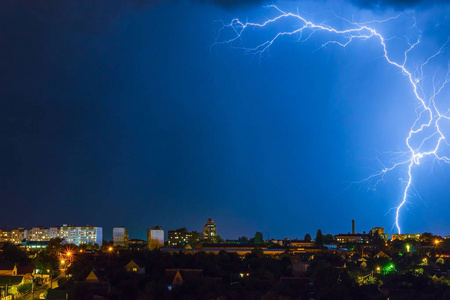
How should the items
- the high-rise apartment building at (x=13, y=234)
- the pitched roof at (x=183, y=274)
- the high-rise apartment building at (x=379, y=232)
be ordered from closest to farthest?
1. the pitched roof at (x=183, y=274)
2. the high-rise apartment building at (x=379, y=232)
3. the high-rise apartment building at (x=13, y=234)

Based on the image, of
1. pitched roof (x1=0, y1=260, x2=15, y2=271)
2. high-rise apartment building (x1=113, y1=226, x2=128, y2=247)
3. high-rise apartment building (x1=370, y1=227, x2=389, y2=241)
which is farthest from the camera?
high-rise apartment building (x1=370, y1=227, x2=389, y2=241)

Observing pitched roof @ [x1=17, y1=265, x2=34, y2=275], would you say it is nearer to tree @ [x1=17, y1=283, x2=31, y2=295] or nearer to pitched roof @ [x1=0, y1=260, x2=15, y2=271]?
pitched roof @ [x1=0, y1=260, x2=15, y2=271]

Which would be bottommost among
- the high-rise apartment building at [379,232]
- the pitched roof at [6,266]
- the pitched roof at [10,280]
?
the pitched roof at [10,280]

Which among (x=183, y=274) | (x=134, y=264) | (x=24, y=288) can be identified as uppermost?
(x=134, y=264)

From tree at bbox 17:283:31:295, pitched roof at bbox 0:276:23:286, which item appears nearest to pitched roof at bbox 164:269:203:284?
tree at bbox 17:283:31:295

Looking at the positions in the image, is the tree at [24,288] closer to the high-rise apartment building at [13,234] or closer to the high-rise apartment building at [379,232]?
the high-rise apartment building at [379,232]

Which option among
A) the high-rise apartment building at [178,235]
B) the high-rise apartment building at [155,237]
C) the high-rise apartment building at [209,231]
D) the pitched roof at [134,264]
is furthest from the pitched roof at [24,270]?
the high-rise apartment building at [178,235]

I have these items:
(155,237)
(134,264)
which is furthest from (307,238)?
(134,264)

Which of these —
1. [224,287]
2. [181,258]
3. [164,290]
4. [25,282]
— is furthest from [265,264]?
[25,282]

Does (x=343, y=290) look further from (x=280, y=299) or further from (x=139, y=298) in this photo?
(x=139, y=298)

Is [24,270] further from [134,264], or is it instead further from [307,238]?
[307,238]

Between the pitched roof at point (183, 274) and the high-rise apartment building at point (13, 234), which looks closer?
the pitched roof at point (183, 274)
